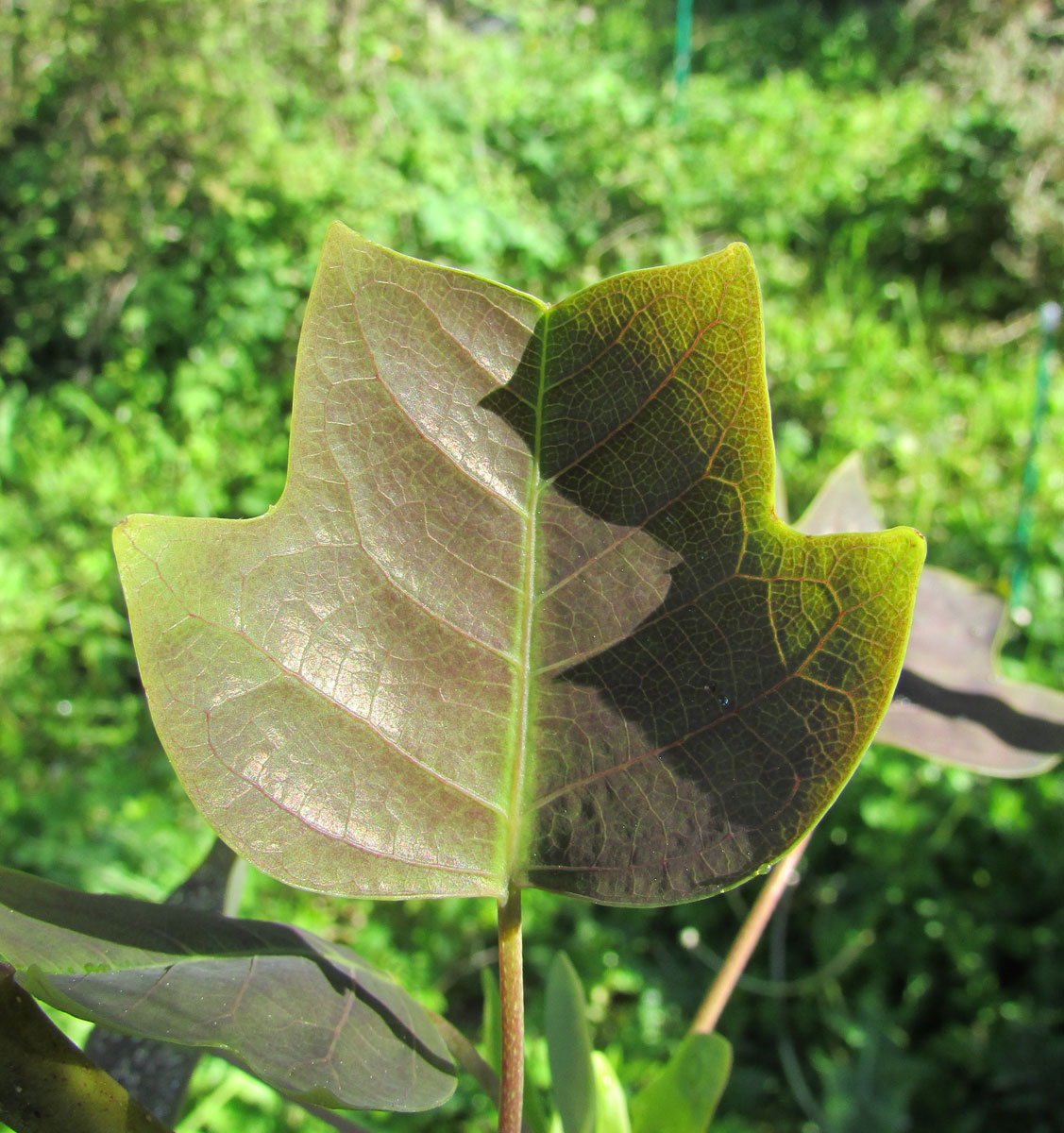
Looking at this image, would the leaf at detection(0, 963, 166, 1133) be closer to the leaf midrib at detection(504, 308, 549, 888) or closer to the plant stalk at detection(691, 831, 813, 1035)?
the leaf midrib at detection(504, 308, 549, 888)

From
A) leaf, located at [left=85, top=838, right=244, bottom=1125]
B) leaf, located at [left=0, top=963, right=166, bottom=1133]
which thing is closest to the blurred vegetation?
leaf, located at [left=85, top=838, right=244, bottom=1125]

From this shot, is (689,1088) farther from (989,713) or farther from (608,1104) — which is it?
(989,713)

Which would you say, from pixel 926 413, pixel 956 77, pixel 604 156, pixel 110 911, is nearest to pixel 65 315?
pixel 604 156

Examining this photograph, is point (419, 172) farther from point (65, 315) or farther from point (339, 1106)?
point (339, 1106)

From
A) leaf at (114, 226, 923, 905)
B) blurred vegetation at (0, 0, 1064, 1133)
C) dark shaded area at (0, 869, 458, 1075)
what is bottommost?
blurred vegetation at (0, 0, 1064, 1133)

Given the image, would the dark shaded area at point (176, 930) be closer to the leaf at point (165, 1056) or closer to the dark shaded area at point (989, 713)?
the leaf at point (165, 1056)

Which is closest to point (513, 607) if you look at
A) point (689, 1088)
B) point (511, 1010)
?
point (511, 1010)
